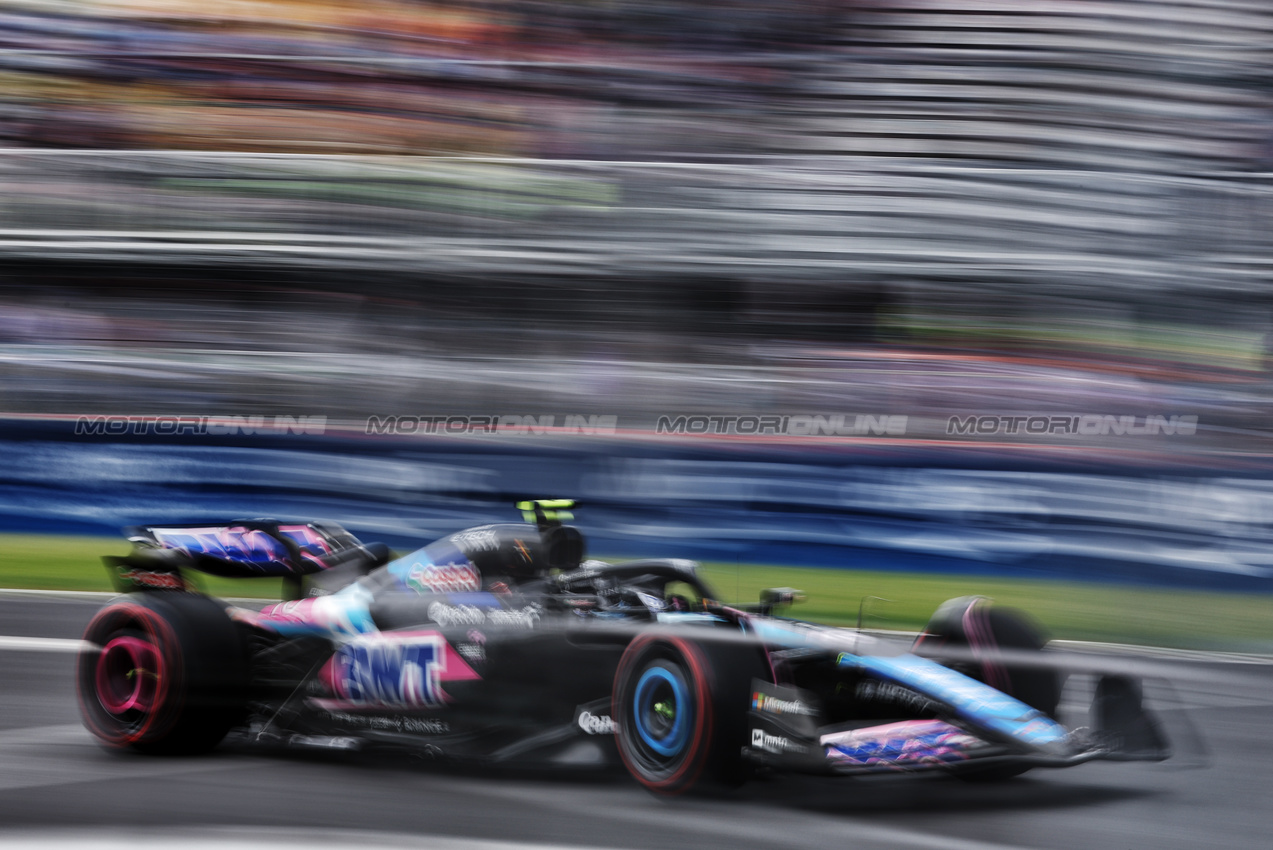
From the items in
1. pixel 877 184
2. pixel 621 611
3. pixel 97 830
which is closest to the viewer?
pixel 97 830

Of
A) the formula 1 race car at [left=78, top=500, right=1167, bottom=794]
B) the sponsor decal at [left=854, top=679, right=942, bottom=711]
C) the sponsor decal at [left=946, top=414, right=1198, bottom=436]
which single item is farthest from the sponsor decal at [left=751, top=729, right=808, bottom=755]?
the sponsor decal at [left=946, top=414, right=1198, bottom=436]

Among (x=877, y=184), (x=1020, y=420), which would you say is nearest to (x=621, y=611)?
(x=1020, y=420)

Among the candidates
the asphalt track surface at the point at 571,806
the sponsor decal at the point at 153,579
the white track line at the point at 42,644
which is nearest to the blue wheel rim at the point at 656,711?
the asphalt track surface at the point at 571,806

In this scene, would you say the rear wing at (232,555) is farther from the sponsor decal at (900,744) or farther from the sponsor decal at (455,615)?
the sponsor decal at (900,744)

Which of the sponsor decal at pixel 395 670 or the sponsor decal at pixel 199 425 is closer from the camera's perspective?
the sponsor decal at pixel 395 670

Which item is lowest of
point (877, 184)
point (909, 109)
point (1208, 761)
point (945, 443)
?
point (1208, 761)

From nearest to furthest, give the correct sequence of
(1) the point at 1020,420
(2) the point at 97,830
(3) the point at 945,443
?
1. (2) the point at 97,830
2. (3) the point at 945,443
3. (1) the point at 1020,420

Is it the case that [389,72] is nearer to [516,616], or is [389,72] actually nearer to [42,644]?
[42,644]

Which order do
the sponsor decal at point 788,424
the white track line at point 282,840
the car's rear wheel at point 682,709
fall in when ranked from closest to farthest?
1. the white track line at point 282,840
2. the car's rear wheel at point 682,709
3. the sponsor decal at point 788,424

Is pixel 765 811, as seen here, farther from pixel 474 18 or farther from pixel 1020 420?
pixel 474 18

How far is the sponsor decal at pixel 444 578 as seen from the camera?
146 inches

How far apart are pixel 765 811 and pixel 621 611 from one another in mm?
677

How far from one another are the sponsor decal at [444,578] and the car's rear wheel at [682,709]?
613mm

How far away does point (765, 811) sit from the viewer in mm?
3098
